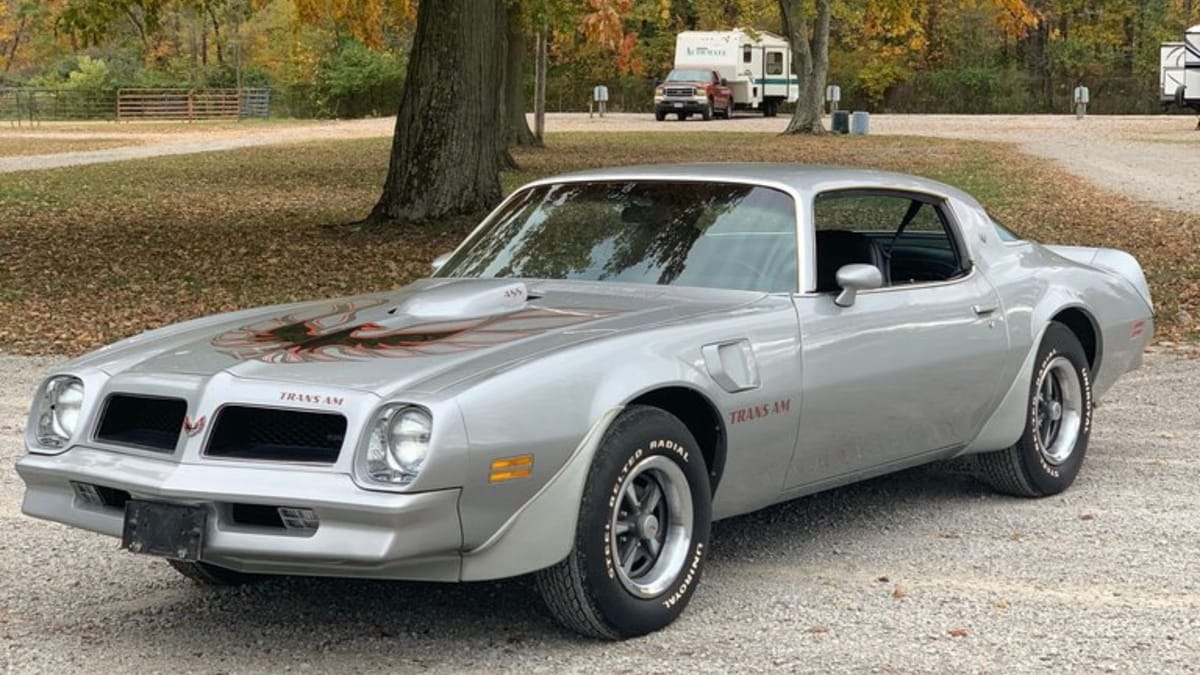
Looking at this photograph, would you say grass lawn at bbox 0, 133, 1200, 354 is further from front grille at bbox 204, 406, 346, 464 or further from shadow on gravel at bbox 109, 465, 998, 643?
front grille at bbox 204, 406, 346, 464

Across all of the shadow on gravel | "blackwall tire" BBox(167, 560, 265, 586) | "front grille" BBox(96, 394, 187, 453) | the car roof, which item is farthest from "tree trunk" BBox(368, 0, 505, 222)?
"front grille" BBox(96, 394, 187, 453)

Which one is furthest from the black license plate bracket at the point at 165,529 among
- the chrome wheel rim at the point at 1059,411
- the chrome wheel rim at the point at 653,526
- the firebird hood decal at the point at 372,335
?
the chrome wheel rim at the point at 1059,411

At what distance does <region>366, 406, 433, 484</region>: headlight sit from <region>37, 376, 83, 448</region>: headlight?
1066mm

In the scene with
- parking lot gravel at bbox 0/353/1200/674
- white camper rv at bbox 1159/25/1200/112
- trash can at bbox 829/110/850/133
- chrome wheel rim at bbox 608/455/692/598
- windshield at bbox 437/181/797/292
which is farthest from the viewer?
trash can at bbox 829/110/850/133

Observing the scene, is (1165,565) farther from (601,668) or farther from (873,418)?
(601,668)

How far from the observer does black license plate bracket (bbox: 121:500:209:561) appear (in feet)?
14.0

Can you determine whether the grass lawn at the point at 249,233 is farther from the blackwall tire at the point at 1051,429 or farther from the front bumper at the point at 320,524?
the front bumper at the point at 320,524

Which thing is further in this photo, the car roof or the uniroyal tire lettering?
the car roof

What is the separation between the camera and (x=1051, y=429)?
675 centimetres

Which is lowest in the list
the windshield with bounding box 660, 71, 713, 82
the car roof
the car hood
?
the car hood

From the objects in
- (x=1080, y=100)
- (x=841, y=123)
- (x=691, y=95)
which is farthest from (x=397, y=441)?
(x=1080, y=100)

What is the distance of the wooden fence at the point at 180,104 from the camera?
67.1m

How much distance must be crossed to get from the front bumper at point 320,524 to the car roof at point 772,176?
7.09ft

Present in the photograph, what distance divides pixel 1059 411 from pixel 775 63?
6103cm
